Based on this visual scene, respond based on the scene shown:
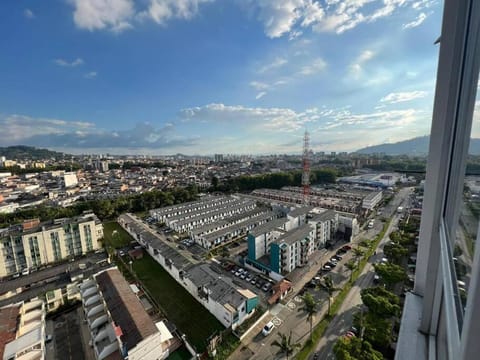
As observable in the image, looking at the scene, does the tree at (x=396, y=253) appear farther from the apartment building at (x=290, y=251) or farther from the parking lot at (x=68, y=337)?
the parking lot at (x=68, y=337)

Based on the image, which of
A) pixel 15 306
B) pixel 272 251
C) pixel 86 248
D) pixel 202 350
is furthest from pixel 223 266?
pixel 86 248

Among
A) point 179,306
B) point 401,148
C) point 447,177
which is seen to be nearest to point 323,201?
point 179,306

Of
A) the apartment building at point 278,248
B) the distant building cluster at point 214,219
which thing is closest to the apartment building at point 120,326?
the apartment building at point 278,248

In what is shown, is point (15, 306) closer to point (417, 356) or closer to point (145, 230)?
point (145, 230)

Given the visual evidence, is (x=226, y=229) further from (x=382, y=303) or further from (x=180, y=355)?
(x=382, y=303)

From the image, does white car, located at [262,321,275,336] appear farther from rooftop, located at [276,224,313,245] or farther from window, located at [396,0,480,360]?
window, located at [396,0,480,360]

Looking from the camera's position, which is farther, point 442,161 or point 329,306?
point 329,306
